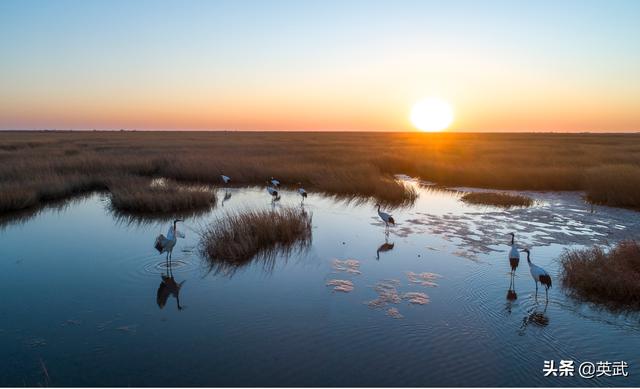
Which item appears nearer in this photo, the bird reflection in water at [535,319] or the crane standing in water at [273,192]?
the bird reflection in water at [535,319]

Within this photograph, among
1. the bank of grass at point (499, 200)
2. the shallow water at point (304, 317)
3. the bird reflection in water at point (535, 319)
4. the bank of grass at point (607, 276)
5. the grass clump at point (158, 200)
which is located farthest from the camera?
the bank of grass at point (499, 200)

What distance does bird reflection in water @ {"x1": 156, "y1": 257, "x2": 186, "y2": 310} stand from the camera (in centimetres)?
732

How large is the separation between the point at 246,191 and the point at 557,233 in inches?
523

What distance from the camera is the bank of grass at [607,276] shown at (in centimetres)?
727

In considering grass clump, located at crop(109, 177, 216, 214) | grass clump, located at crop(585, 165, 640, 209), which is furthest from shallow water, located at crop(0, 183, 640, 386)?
grass clump, located at crop(585, 165, 640, 209)

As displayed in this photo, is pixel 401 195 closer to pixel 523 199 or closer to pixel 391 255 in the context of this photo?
pixel 523 199

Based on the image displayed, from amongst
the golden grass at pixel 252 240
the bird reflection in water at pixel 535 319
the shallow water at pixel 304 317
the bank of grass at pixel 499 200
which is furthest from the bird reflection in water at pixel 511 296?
the bank of grass at pixel 499 200

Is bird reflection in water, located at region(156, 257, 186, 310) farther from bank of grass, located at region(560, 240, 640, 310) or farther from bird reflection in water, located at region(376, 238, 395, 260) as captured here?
bank of grass, located at region(560, 240, 640, 310)

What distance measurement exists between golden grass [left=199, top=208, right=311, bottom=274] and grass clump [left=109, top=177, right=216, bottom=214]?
4.34m

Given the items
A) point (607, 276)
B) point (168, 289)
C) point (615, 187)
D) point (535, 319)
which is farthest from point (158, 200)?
point (615, 187)

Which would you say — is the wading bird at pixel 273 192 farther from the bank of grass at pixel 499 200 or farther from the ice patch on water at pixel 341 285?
the ice patch on water at pixel 341 285

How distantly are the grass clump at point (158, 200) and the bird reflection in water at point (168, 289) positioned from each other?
6658mm

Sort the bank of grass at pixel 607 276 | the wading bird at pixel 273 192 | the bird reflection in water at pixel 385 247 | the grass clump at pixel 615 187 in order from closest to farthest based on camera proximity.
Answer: the bank of grass at pixel 607 276 → the bird reflection in water at pixel 385 247 → the grass clump at pixel 615 187 → the wading bird at pixel 273 192

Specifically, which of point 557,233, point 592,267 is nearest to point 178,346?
point 592,267
